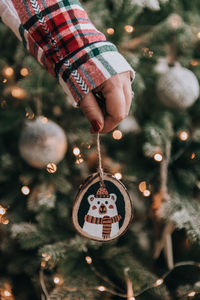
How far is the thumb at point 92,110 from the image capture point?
391mm

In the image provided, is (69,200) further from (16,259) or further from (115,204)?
(115,204)

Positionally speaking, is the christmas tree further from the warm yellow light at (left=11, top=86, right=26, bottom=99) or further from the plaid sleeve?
the plaid sleeve

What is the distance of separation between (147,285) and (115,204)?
342mm

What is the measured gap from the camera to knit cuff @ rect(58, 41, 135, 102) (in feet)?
1.24

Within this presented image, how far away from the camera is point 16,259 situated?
0.84 metres

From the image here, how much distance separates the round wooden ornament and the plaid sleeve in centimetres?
17

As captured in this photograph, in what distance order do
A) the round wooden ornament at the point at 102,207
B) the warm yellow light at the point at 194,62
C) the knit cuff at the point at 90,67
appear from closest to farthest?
the knit cuff at the point at 90,67 → the round wooden ornament at the point at 102,207 → the warm yellow light at the point at 194,62

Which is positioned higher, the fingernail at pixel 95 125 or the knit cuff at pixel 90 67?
the knit cuff at pixel 90 67

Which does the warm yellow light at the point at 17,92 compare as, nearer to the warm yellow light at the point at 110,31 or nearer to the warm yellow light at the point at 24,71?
the warm yellow light at the point at 24,71

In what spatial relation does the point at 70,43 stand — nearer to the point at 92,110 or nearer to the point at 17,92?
the point at 92,110

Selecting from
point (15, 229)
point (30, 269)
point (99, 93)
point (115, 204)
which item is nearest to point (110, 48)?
point (99, 93)

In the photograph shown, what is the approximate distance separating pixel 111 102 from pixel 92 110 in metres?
0.03

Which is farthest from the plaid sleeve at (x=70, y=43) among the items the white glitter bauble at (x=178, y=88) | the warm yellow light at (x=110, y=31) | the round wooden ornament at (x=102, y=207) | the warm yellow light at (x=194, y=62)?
the warm yellow light at (x=194, y=62)

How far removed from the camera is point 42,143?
705mm
